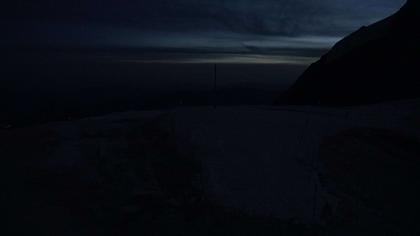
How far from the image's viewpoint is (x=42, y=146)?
1212 centimetres

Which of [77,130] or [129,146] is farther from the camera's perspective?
[77,130]

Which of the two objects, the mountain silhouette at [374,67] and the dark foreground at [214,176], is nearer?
the dark foreground at [214,176]

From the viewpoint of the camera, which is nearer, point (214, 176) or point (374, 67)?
point (214, 176)

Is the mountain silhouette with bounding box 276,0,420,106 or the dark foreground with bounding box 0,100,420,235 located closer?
the dark foreground with bounding box 0,100,420,235

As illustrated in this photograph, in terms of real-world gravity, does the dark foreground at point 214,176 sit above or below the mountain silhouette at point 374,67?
below

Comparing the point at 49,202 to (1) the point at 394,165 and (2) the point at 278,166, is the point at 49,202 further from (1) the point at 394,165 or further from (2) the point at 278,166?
(1) the point at 394,165

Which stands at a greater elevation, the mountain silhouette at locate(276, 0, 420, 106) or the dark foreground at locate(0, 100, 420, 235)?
the mountain silhouette at locate(276, 0, 420, 106)

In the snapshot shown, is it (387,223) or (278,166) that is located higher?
(278,166)

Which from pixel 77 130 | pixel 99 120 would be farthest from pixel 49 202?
pixel 99 120

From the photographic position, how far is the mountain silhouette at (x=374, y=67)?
22500 millimetres

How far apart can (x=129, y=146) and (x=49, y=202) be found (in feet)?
10.1

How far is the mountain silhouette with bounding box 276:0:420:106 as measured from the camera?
73.8ft

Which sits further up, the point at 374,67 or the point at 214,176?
the point at 374,67

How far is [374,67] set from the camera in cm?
2377
